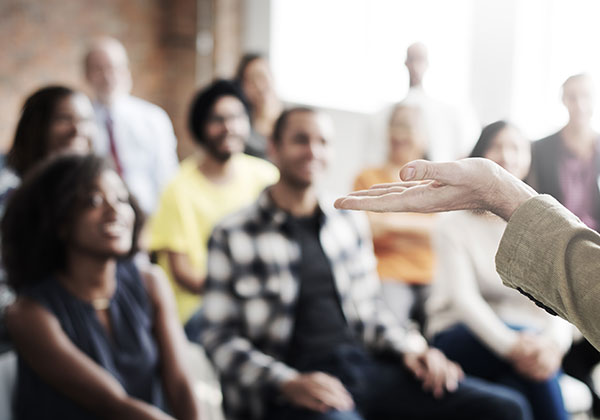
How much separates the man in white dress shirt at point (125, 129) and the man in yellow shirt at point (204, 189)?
0.52 metres

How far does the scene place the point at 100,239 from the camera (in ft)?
4.89

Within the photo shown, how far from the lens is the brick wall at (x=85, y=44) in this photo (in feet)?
17.2

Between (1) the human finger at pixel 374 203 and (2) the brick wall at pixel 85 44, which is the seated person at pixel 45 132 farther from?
(2) the brick wall at pixel 85 44

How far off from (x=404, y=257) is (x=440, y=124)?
1.75ft

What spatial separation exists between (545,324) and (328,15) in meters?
3.83

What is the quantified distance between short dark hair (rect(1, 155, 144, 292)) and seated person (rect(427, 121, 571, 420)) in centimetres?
100

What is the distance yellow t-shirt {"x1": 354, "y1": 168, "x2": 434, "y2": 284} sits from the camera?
234 cm

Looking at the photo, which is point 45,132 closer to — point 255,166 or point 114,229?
point 114,229

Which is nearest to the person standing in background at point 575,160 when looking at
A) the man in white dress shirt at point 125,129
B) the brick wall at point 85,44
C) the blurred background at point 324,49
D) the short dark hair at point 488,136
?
the short dark hair at point 488,136

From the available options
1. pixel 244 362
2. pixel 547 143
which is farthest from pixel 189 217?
pixel 547 143

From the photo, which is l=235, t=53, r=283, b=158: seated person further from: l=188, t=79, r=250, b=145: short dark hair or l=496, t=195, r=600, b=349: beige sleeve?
l=496, t=195, r=600, b=349: beige sleeve

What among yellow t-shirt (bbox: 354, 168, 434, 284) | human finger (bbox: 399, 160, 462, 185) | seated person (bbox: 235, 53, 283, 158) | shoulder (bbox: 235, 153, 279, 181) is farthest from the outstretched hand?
seated person (bbox: 235, 53, 283, 158)

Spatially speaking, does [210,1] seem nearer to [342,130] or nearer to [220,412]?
[342,130]

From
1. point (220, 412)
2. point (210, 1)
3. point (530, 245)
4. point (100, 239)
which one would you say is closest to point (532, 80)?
point (220, 412)
